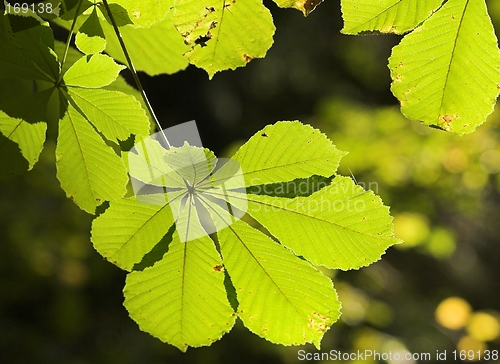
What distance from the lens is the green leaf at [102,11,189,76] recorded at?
0.99 metres

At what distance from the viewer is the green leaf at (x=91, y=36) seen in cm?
78

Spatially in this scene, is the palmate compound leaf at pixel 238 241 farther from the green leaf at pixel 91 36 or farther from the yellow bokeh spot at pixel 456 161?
the yellow bokeh spot at pixel 456 161

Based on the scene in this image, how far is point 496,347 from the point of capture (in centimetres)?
476

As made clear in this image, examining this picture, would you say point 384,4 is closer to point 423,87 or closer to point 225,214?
point 423,87

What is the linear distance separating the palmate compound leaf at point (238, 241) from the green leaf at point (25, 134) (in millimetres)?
187

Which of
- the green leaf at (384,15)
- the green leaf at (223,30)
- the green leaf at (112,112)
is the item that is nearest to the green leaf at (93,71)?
the green leaf at (112,112)

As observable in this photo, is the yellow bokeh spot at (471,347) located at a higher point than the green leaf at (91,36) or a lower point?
lower

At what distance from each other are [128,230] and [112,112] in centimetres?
21

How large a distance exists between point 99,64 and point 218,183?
0.87ft

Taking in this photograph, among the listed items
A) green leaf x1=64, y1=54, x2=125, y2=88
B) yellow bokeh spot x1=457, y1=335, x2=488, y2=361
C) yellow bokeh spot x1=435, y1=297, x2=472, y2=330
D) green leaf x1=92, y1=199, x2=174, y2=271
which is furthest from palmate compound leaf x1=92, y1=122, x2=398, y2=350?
yellow bokeh spot x1=457, y1=335, x2=488, y2=361

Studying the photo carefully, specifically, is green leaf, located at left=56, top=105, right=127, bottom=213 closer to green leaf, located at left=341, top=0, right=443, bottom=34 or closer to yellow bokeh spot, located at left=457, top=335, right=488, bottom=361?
green leaf, located at left=341, top=0, right=443, bottom=34

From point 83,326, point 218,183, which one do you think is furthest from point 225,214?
point 83,326

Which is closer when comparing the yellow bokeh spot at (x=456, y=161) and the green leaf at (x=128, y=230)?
the green leaf at (x=128, y=230)

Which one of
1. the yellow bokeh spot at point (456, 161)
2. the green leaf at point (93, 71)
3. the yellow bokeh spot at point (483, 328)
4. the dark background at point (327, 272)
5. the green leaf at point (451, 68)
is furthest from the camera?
the yellow bokeh spot at point (483, 328)
